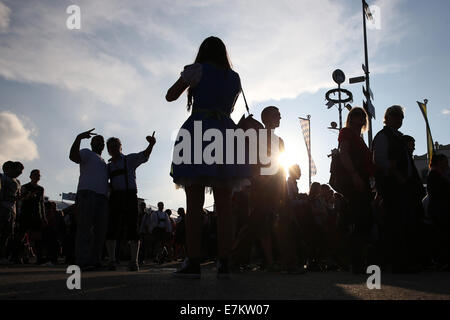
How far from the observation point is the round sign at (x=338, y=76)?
25.8 meters

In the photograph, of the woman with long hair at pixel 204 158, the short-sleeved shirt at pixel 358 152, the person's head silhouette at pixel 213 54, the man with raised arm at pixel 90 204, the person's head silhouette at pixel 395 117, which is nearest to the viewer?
the woman with long hair at pixel 204 158

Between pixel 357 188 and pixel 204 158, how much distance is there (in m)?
1.91

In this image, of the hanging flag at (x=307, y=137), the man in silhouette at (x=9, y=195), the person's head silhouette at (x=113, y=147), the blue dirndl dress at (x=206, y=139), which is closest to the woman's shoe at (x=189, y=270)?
the blue dirndl dress at (x=206, y=139)

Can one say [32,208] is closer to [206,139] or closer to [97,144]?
[97,144]

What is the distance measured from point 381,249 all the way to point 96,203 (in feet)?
12.1

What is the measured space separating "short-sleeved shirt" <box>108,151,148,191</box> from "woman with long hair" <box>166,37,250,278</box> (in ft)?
7.94

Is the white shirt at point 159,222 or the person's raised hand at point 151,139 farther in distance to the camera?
the white shirt at point 159,222

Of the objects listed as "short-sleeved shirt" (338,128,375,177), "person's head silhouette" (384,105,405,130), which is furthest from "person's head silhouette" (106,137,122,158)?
"person's head silhouette" (384,105,405,130)

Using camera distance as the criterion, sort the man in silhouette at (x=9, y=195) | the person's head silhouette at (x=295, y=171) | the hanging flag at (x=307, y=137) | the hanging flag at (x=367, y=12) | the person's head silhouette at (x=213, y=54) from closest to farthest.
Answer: the person's head silhouette at (x=213, y=54) < the person's head silhouette at (x=295, y=171) < the man in silhouette at (x=9, y=195) < the hanging flag at (x=367, y=12) < the hanging flag at (x=307, y=137)

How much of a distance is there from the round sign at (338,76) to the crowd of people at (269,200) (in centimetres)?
2044

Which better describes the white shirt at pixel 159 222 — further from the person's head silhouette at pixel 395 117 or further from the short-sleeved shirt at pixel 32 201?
the person's head silhouette at pixel 395 117

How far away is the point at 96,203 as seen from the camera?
5.31 metres

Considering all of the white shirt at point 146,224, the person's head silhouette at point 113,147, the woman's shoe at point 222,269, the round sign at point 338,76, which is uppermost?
the round sign at point 338,76
